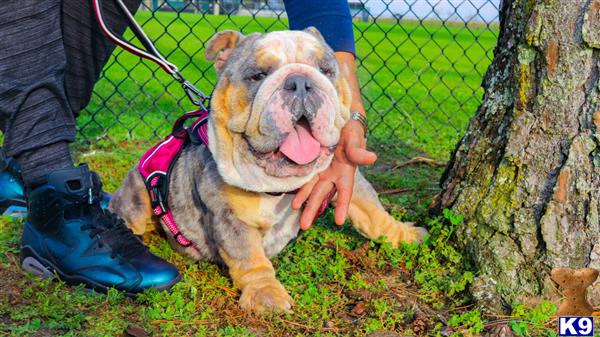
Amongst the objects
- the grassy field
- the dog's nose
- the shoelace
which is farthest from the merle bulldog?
the shoelace

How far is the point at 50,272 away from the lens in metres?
2.49

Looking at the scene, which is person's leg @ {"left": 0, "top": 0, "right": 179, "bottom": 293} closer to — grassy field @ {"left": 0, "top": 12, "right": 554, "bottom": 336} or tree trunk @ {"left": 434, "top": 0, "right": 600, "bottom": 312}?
grassy field @ {"left": 0, "top": 12, "right": 554, "bottom": 336}

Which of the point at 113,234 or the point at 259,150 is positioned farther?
the point at 113,234

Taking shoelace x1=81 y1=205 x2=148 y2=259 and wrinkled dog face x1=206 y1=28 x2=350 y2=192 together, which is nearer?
wrinkled dog face x1=206 y1=28 x2=350 y2=192

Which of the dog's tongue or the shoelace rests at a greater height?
the dog's tongue

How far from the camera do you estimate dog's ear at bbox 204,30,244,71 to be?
2.32 m

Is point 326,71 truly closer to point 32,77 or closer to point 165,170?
point 165,170

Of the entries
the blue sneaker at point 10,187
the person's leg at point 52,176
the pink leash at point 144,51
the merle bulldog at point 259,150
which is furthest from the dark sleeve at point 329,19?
the blue sneaker at point 10,187

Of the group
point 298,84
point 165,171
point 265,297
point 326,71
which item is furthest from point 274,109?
point 165,171

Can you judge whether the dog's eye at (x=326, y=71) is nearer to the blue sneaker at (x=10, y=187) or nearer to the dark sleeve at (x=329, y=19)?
the dark sleeve at (x=329, y=19)

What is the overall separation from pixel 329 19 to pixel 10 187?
185cm

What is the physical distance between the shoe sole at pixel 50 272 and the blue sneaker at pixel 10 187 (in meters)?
0.77

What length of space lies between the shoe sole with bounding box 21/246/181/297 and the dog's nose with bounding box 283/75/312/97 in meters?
0.92

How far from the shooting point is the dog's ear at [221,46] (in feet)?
7.61
